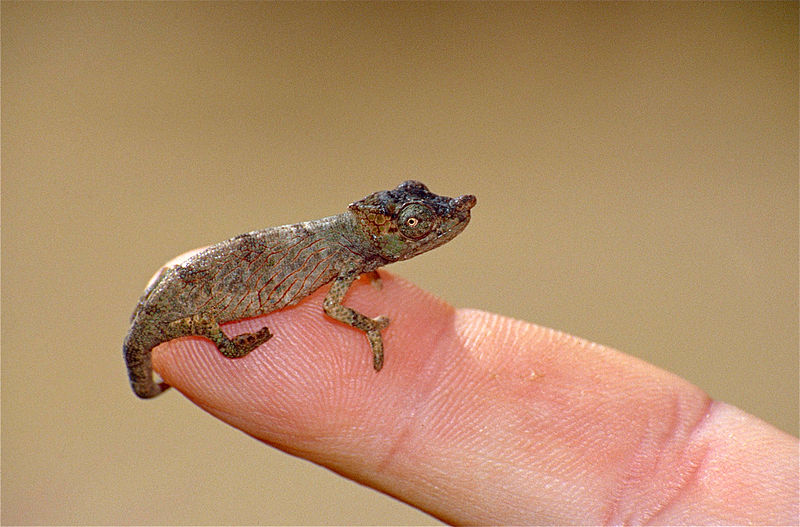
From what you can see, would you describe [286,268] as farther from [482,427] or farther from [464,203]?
[482,427]

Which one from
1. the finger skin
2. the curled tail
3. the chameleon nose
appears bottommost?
the finger skin

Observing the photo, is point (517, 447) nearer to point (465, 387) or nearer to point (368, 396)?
point (465, 387)

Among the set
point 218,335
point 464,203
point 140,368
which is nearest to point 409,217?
point 464,203

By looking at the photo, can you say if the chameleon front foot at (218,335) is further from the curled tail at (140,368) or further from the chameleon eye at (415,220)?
the chameleon eye at (415,220)

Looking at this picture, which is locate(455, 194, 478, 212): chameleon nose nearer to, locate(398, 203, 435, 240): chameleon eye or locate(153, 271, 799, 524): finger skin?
locate(398, 203, 435, 240): chameleon eye

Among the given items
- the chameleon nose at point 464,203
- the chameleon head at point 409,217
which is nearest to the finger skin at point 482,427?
the chameleon head at point 409,217

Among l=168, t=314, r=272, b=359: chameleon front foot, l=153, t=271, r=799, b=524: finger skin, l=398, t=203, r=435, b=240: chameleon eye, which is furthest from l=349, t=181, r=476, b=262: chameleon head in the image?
l=168, t=314, r=272, b=359: chameleon front foot

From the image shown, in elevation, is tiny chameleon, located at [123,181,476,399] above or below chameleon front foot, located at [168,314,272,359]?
above
